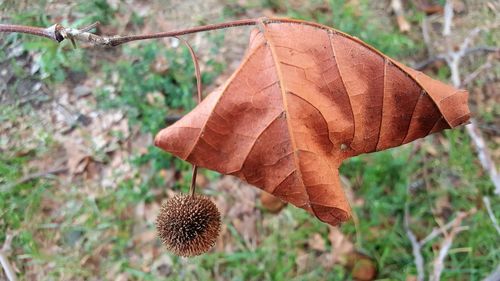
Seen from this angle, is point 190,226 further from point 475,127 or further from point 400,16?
point 400,16

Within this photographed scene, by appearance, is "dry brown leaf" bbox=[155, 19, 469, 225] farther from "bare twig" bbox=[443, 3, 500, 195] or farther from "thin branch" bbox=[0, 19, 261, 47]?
"bare twig" bbox=[443, 3, 500, 195]

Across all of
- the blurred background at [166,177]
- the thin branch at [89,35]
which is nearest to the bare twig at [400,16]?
the blurred background at [166,177]

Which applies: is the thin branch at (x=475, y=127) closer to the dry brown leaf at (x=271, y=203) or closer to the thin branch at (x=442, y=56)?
the thin branch at (x=442, y=56)

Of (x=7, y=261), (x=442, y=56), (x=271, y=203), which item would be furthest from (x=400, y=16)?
(x=7, y=261)

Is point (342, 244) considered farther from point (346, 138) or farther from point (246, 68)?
point (246, 68)

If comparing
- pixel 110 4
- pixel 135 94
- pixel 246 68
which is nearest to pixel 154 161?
pixel 135 94

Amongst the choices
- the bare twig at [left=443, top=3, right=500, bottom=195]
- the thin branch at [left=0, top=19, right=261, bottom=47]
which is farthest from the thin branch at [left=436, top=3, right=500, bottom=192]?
the thin branch at [left=0, top=19, right=261, bottom=47]
